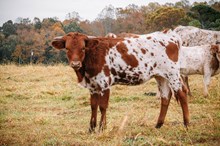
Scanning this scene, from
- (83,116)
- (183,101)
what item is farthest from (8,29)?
(183,101)

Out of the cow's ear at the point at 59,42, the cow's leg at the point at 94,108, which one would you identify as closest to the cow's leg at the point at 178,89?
the cow's leg at the point at 94,108

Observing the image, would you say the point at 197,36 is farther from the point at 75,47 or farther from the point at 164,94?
the point at 75,47

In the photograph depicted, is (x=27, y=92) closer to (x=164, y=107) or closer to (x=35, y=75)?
(x=35, y=75)

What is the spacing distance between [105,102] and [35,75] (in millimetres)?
10455

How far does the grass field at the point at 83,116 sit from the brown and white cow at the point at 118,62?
55 cm

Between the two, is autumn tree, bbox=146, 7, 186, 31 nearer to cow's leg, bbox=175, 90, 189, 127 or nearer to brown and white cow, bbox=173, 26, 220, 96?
brown and white cow, bbox=173, 26, 220, 96

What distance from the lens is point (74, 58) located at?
6090mm

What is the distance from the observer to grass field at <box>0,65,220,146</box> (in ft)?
18.4

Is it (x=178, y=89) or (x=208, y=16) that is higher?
(x=208, y=16)

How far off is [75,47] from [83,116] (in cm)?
273

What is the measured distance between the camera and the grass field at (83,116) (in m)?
5.61

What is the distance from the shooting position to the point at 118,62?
6.64 m

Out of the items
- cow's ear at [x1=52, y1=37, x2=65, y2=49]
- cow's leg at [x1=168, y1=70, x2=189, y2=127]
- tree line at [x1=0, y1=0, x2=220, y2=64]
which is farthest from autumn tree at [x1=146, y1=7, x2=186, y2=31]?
cow's ear at [x1=52, y1=37, x2=65, y2=49]

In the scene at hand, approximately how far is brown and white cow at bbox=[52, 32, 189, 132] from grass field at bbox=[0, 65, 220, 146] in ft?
1.82
